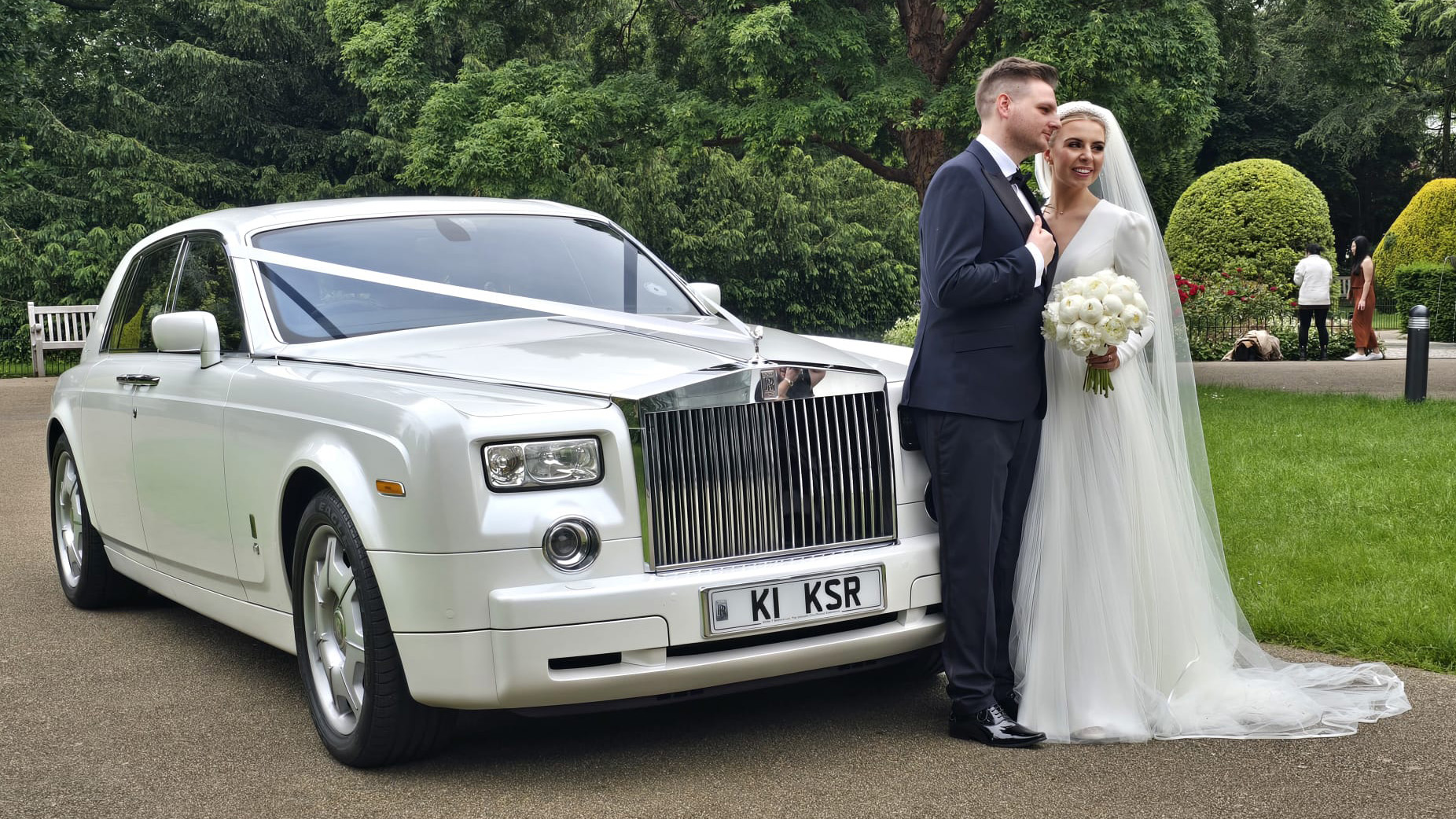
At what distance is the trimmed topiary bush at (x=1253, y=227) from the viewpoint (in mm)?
22172

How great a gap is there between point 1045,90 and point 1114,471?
1.25m

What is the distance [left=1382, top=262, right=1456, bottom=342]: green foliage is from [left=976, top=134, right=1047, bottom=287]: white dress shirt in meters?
22.1

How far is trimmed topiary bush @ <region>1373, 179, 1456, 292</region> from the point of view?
32.1 m

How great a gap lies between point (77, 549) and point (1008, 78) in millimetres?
4945

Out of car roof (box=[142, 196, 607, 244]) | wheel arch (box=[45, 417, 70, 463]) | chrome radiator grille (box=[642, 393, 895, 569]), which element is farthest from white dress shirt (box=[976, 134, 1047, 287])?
wheel arch (box=[45, 417, 70, 463])

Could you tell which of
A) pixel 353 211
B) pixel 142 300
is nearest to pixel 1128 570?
A: pixel 353 211

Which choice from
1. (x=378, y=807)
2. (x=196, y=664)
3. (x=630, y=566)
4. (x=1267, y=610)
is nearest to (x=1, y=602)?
(x=196, y=664)

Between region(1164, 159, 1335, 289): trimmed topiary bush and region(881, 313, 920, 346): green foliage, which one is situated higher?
region(1164, 159, 1335, 289): trimmed topiary bush

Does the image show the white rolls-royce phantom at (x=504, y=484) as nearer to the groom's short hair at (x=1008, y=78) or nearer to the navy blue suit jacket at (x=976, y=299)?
the navy blue suit jacket at (x=976, y=299)

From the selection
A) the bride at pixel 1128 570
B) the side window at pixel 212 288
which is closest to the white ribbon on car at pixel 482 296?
the side window at pixel 212 288

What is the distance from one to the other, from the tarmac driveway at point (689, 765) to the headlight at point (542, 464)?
890 mm

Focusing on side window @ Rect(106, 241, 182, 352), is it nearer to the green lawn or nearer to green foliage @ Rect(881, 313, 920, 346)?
the green lawn

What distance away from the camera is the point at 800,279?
26062 mm

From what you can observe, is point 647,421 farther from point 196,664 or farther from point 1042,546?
point 196,664
